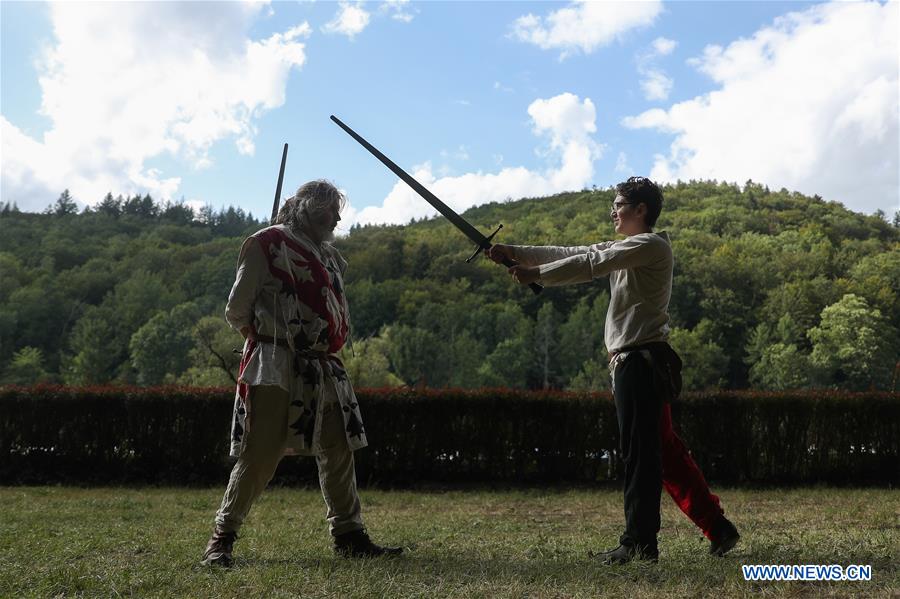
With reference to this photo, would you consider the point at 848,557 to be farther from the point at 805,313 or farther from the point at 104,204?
the point at 104,204

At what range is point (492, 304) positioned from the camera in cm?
7225

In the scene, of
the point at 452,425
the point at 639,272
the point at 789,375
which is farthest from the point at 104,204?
the point at 639,272

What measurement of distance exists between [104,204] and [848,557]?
10279 cm

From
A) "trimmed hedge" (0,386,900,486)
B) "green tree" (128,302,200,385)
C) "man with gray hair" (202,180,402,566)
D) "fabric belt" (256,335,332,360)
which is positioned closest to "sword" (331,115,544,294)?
"man with gray hair" (202,180,402,566)

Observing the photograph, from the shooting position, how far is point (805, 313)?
218 feet

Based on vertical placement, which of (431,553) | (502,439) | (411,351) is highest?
(411,351)

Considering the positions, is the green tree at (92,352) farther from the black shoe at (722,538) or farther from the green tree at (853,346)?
the black shoe at (722,538)

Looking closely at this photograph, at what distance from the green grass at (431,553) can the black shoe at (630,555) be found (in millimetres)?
72

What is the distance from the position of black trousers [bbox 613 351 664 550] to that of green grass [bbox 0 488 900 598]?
206 mm

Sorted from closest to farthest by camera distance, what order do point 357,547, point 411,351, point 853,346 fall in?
point 357,547
point 853,346
point 411,351

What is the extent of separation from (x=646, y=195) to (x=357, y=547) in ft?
7.74

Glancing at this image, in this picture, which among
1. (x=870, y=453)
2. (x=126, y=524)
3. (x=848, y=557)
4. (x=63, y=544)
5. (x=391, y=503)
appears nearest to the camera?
(x=848, y=557)

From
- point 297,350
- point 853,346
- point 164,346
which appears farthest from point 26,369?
point 297,350

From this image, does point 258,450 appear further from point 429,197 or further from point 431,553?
point 429,197
